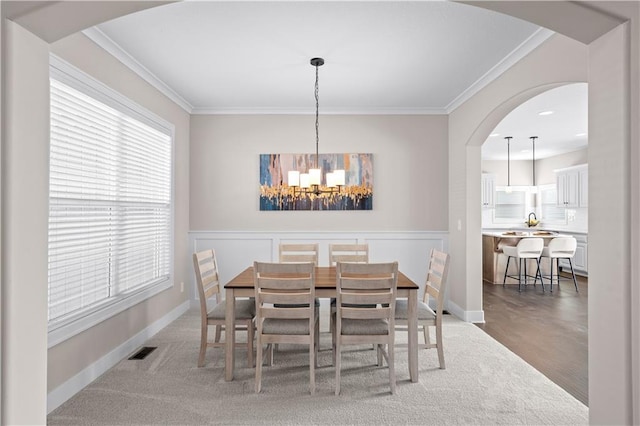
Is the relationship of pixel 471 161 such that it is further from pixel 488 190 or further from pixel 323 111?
pixel 488 190

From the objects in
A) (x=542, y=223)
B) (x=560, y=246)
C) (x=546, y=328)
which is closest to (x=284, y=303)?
(x=546, y=328)

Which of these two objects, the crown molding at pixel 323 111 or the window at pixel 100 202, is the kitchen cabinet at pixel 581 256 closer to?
the crown molding at pixel 323 111

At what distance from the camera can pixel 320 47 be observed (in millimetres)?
3111

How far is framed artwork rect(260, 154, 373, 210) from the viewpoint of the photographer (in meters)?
4.97

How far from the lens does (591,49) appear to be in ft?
5.54

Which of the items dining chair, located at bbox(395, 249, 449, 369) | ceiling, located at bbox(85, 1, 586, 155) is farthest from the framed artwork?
dining chair, located at bbox(395, 249, 449, 369)

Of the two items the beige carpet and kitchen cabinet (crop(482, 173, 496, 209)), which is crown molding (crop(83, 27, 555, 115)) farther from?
kitchen cabinet (crop(482, 173, 496, 209))

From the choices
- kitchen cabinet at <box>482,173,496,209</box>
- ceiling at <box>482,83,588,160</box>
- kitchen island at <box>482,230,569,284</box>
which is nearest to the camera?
ceiling at <box>482,83,588,160</box>

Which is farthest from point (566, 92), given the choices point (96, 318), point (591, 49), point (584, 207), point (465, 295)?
point (96, 318)

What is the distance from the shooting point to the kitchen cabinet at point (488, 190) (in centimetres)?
920

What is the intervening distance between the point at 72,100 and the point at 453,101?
400 cm

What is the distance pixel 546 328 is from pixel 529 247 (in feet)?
8.17

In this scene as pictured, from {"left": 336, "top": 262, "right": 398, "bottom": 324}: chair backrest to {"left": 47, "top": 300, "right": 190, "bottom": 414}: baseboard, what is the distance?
1955 millimetres

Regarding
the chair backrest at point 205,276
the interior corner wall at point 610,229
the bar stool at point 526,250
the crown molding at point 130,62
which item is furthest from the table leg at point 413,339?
the bar stool at point 526,250
